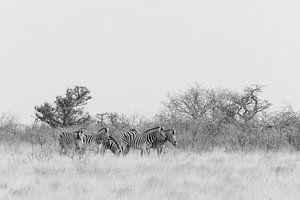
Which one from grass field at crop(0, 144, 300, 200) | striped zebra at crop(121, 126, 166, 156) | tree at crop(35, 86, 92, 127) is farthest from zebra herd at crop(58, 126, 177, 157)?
tree at crop(35, 86, 92, 127)

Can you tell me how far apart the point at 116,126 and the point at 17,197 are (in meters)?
14.7

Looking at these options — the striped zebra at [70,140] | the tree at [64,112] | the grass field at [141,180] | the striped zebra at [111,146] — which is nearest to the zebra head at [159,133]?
the striped zebra at [111,146]

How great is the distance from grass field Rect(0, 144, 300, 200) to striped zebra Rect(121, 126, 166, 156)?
3205 millimetres

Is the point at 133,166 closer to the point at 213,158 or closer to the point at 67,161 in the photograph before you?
the point at 67,161

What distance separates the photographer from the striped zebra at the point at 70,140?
558 inches

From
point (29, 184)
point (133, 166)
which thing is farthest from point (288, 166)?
point (29, 184)

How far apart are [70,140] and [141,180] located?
6982mm

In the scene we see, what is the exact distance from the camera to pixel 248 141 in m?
18.3

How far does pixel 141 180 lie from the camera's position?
8.34 m

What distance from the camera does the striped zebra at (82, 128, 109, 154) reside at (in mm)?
14544

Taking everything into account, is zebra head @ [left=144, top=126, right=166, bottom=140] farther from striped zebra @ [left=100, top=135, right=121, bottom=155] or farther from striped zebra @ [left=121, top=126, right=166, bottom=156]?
striped zebra @ [left=100, top=135, right=121, bottom=155]

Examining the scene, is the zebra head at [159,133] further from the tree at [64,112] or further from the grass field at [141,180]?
the tree at [64,112]

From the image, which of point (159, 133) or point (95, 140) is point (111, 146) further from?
point (159, 133)

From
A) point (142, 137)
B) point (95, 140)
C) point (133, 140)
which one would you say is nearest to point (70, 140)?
point (95, 140)
